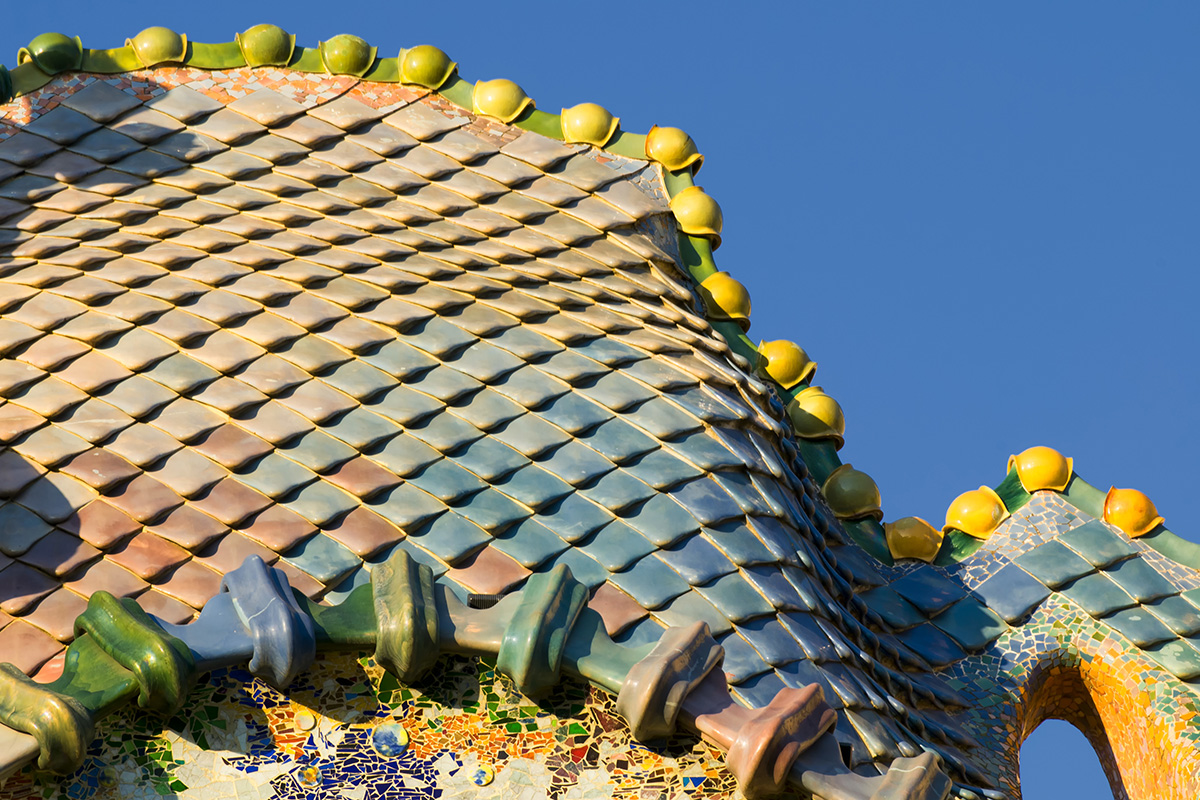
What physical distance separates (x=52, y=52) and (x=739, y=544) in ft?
15.7

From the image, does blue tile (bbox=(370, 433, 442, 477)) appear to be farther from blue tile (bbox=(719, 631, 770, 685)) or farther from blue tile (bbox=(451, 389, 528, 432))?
blue tile (bbox=(719, 631, 770, 685))

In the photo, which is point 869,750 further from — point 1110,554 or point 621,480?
point 1110,554

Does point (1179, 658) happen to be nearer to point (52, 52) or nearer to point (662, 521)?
point (662, 521)

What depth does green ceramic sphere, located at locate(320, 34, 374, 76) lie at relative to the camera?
370 inches

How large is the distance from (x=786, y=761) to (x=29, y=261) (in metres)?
4.45

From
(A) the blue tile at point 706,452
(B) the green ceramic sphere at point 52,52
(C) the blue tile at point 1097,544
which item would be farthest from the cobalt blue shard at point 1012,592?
(B) the green ceramic sphere at point 52,52

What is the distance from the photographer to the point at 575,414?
7.25 meters

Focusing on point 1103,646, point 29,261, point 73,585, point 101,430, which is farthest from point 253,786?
point 1103,646

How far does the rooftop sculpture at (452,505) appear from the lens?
5.58m

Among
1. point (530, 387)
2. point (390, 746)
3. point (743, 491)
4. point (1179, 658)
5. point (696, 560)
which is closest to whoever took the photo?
point (390, 746)

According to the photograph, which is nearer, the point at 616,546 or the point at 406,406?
the point at 616,546

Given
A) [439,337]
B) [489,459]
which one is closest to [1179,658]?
[489,459]

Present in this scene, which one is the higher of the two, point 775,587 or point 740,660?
point 775,587

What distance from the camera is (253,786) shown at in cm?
552
